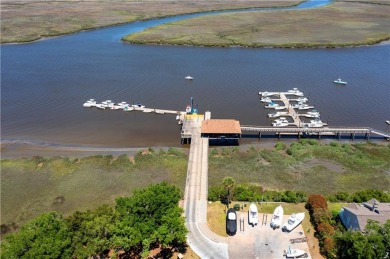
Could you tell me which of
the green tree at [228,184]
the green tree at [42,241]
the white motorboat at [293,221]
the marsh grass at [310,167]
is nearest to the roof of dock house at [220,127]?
the marsh grass at [310,167]

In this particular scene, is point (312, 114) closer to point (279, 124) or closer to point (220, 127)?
point (279, 124)

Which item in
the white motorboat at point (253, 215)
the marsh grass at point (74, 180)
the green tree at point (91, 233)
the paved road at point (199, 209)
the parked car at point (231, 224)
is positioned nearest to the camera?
the green tree at point (91, 233)

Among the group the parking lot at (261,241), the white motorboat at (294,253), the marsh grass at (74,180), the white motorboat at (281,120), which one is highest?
the white motorboat at (281,120)

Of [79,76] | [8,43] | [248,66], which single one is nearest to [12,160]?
[79,76]

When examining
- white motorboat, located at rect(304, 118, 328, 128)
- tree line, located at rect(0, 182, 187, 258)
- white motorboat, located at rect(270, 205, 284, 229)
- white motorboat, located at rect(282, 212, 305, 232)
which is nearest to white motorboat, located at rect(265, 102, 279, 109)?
white motorboat, located at rect(304, 118, 328, 128)

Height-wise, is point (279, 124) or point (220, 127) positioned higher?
point (220, 127)

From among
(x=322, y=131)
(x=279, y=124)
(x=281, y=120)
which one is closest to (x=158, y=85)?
(x=281, y=120)

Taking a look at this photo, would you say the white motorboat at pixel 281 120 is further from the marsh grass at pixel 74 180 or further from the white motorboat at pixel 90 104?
the white motorboat at pixel 90 104

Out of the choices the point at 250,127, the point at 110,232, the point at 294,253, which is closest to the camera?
the point at 110,232
